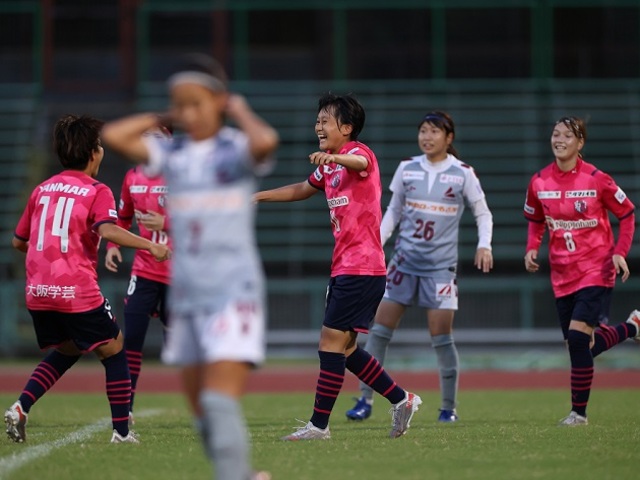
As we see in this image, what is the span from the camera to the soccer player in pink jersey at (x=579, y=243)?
912 centimetres

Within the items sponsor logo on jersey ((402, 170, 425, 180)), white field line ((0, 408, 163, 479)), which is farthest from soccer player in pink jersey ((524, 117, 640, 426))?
white field line ((0, 408, 163, 479))

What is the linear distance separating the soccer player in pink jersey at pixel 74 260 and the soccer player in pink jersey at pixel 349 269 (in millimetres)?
1116

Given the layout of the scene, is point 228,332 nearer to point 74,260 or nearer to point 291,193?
point 74,260

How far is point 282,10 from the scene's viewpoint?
82.8 feet

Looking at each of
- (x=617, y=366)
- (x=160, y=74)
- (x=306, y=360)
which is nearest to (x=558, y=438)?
(x=617, y=366)

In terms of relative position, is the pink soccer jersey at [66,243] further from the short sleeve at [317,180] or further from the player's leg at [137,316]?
the player's leg at [137,316]

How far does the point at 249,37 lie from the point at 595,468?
782 inches

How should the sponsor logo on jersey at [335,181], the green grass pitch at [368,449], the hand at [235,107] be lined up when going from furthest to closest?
the sponsor logo on jersey at [335,181] < the green grass pitch at [368,449] < the hand at [235,107]

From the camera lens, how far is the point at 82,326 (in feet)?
25.3

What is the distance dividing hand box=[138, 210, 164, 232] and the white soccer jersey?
6.75 feet

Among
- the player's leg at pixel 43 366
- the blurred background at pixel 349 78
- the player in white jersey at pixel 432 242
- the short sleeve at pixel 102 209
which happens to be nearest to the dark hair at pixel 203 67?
the short sleeve at pixel 102 209

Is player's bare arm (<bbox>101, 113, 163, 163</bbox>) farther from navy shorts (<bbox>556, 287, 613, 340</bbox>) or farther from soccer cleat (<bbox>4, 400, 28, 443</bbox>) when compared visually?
navy shorts (<bbox>556, 287, 613, 340</bbox>)

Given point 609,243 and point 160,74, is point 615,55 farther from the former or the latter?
point 609,243

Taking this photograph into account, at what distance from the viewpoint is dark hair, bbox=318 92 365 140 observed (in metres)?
8.24
